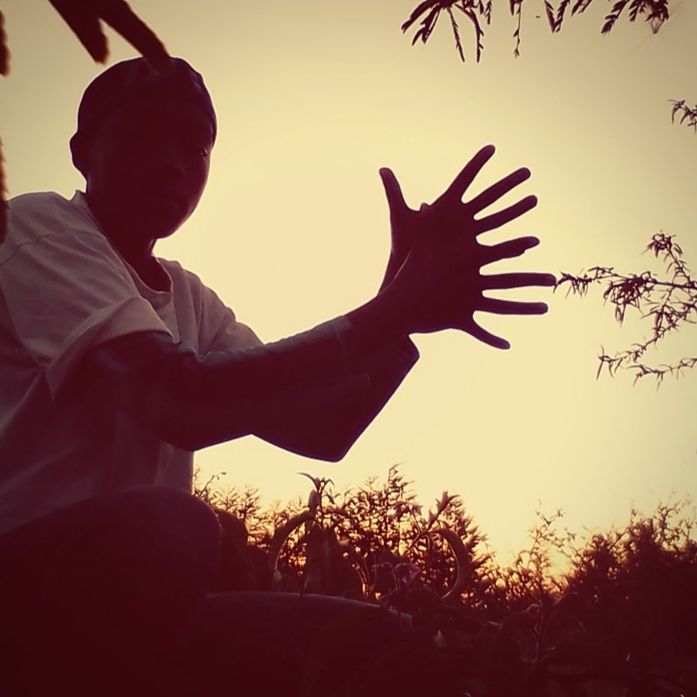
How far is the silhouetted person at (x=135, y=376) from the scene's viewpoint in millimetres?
1350

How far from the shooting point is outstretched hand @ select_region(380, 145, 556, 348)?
68.6 inches

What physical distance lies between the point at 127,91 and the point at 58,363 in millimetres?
924

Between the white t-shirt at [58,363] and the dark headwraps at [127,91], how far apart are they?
41 cm

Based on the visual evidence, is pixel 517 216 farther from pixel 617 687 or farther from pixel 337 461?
pixel 617 687

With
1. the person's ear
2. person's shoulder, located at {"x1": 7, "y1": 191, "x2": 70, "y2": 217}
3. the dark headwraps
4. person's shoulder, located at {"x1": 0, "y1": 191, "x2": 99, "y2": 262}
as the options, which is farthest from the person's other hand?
the person's ear

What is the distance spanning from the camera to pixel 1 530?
1546mm

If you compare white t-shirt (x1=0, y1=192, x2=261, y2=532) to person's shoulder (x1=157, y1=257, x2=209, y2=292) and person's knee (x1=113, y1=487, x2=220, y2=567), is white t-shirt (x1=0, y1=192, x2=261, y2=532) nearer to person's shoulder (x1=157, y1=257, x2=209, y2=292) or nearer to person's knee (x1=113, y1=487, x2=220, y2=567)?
person's knee (x1=113, y1=487, x2=220, y2=567)

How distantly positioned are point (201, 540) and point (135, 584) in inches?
5.8

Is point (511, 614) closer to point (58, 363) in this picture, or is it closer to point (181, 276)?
point (58, 363)

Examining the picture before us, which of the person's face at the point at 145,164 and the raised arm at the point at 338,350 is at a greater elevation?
the person's face at the point at 145,164

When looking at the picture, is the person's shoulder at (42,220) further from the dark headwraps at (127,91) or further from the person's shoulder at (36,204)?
the dark headwraps at (127,91)

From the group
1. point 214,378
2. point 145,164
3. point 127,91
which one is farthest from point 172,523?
point 127,91

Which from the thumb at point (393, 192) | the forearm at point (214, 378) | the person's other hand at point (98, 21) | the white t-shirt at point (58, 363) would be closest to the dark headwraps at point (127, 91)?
the white t-shirt at point (58, 363)

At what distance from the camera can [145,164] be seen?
201 cm
